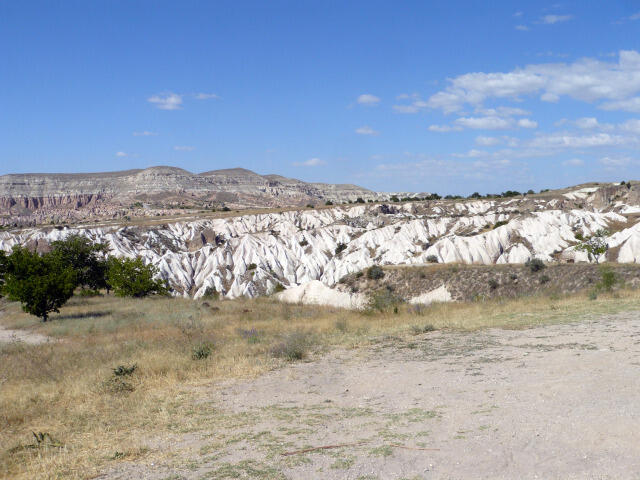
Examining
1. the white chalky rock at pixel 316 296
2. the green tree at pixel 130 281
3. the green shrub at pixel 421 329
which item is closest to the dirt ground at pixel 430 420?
the green shrub at pixel 421 329

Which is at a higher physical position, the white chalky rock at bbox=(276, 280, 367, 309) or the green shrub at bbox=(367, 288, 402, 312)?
the green shrub at bbox=(367, 288, 402, 312)

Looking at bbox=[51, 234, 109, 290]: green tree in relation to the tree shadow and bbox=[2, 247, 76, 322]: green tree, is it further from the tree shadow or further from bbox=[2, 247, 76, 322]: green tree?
bbox=[2, 247, 76, 322]: green tree

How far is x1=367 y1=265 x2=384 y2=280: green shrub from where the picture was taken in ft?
156

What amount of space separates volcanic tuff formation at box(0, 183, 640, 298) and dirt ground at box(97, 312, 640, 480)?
42360 mm

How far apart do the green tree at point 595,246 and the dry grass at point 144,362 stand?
35.7m

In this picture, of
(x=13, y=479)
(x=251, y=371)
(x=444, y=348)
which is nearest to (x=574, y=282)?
(x=444, y=348)

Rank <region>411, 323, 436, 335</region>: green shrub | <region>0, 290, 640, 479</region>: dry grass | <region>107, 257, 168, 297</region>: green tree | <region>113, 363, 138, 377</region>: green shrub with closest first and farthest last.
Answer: <region>0, 290, 640, 479</region>: dry grass
<region>113, 363, 138, 377</region>: green shrub
<region>411, 323, 436, 335</region>: green shrub
<region>107, 257, 168, 297</region>: green tree

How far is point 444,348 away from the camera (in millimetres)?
11961

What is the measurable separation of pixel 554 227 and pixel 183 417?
60828 mm

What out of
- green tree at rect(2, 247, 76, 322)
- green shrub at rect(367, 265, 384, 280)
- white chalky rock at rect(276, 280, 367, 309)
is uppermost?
green tree at rect(2, 247, 76, 322)

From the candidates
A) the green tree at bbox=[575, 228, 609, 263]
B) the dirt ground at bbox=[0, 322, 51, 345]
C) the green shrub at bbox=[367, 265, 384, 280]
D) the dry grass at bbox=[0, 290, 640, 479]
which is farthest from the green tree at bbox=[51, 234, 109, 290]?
the green tree at bbox=[575, 228, 609, 263]

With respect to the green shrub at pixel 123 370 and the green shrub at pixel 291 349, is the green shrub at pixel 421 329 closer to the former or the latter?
the green shrub at pixel 291 349

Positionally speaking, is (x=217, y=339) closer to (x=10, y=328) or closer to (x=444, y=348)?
(x=444, y=348)

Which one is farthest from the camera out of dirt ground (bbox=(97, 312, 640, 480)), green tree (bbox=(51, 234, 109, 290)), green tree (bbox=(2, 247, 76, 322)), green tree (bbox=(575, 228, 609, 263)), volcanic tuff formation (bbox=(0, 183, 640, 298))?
volcanic tuff formation (bbox=(0, 183, 640, 298))
